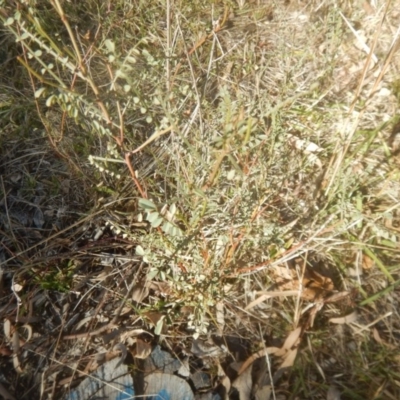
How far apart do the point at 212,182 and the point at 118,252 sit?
0.57 m

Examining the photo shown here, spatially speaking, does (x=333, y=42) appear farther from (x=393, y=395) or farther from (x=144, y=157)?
(x=393, y=395)

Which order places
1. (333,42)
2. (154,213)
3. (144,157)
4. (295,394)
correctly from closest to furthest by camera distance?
(154,213) → (295,394) → (144,157) → (333,42)

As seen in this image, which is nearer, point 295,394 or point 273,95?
A: point 295,394

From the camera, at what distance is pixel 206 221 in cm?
174

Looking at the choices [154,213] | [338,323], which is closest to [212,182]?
[154,213]

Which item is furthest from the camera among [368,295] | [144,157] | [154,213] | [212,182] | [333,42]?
[333,42]

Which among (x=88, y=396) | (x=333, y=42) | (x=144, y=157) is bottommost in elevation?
(x=88, y=396)

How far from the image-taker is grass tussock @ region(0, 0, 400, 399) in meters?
1.56

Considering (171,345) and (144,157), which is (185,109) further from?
(171,345)

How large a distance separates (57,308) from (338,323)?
41.0 inches

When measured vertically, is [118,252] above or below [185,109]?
below

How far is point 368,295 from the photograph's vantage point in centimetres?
170

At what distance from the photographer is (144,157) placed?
1938 millimetres

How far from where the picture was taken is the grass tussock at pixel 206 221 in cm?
156
